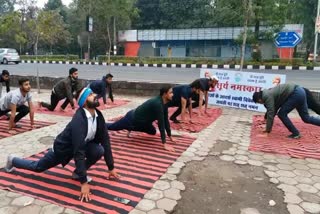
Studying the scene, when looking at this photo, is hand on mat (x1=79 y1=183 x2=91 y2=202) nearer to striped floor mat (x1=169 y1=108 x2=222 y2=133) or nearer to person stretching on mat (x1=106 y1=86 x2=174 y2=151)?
person stretching on mat (x1=106 y1=86 x2=174 y2=151)

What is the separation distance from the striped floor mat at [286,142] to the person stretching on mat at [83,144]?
2.66 meters

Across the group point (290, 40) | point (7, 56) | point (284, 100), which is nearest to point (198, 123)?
point (284, 100)

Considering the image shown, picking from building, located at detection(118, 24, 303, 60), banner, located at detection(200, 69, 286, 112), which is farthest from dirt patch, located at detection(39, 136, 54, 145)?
building, located at detection(118, 24, 303, 60)

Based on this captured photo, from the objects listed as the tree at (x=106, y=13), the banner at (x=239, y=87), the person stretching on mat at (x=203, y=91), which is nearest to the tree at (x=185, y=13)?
the tree at (x=106, y=13)

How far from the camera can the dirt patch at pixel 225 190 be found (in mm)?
3230

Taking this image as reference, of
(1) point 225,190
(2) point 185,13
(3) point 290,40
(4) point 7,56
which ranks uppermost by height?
(2) point 185,13

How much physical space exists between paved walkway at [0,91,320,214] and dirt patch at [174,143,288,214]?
0.10 m

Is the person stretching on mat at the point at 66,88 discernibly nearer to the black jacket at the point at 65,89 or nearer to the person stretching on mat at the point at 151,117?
the black jacket at the point at 65,89

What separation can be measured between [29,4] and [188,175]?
11.0 metres

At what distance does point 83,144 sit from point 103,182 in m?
0.64

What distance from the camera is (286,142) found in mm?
5582

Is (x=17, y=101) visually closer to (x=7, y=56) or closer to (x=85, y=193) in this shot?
(x=85, y=193)

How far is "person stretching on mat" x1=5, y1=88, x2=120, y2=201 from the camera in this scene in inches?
127

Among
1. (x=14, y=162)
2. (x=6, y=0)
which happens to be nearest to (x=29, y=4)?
(x=14, y=162)
